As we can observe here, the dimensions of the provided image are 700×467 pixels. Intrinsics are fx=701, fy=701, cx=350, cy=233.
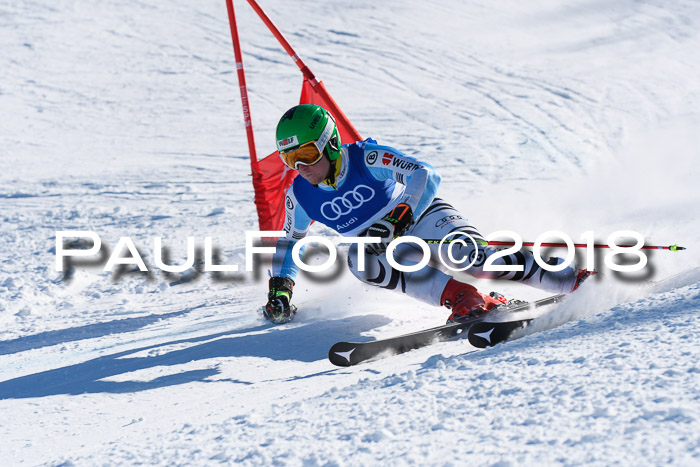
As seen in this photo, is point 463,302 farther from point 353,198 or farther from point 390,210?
point 353,198

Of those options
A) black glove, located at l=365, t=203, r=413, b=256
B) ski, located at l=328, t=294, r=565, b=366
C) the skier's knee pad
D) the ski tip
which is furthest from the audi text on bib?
the ski tip

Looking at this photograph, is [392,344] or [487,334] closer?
[487,334]

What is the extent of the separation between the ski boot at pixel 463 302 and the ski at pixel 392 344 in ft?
0.13

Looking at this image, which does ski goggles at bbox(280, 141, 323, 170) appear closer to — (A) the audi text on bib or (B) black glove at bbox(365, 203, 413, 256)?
(A) the audi text on bib

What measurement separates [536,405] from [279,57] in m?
13.7

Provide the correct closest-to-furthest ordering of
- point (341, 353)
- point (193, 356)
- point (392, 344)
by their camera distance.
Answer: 1. point (341, 353)
2. point (392, 344)
3. point (193, 356)

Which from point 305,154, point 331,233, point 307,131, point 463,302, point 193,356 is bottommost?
point 193,356

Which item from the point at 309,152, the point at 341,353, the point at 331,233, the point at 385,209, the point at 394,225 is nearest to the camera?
the point at 341,353

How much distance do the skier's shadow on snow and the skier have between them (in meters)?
0.46

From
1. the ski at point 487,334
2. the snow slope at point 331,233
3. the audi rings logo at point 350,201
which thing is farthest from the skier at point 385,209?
the ski at point 487,334

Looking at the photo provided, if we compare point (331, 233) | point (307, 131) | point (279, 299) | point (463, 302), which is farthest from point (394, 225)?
point (331, 233)

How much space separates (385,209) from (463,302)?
2.36 ft

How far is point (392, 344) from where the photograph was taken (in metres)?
3.35

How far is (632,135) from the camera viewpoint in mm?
10555
